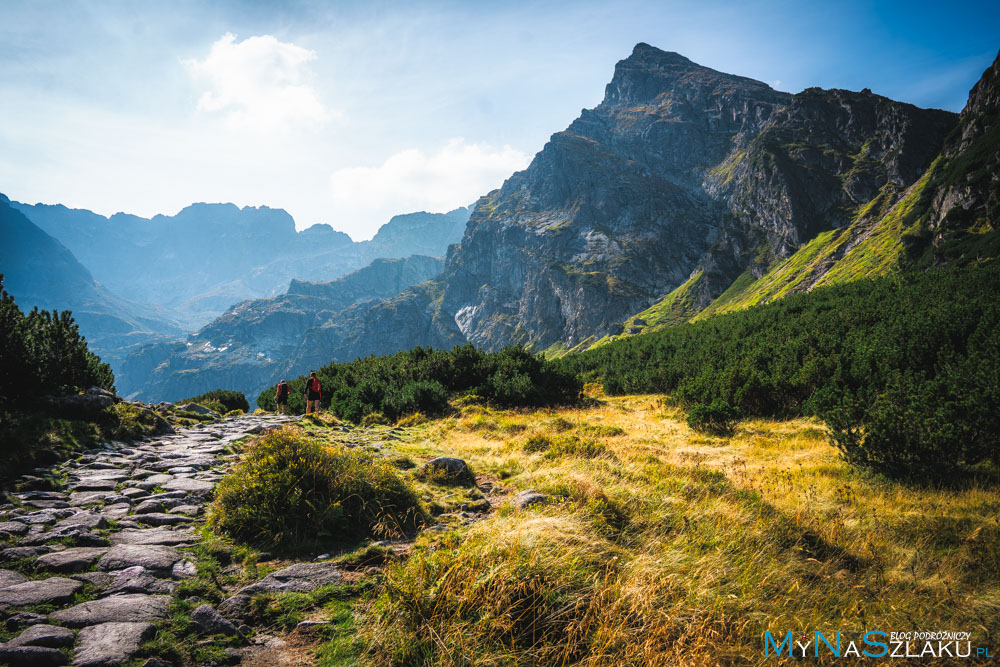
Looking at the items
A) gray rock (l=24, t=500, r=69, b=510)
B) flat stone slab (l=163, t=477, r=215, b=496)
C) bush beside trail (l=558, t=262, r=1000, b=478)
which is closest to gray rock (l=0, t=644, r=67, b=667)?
gray rock (l=24, t=500, r=69, b=510)

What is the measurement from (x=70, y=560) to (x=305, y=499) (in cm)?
241

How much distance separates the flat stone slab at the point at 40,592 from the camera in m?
3.53

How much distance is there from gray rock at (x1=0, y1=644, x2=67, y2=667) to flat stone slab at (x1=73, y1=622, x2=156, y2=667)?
110mm

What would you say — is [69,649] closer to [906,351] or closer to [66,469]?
[66,469]

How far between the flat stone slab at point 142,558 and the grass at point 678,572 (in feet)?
8.34

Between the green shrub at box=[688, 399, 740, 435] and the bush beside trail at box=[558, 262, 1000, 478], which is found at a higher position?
the bush beside trail at box=[558, 262, 1000, 478]

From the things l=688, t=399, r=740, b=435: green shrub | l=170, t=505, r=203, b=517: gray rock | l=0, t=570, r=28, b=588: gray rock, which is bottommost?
l=688, t=399, r=740, b=435: green shrub

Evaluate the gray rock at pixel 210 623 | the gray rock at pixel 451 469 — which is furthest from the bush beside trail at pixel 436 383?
the gray rock at pixel 210 623

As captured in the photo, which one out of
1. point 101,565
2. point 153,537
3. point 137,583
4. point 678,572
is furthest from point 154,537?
point 678,572

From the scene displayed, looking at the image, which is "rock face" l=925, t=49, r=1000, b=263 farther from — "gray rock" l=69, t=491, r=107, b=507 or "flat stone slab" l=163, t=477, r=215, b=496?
"gray rock" l=69, t=491, r=107, b=507

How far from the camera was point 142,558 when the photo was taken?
4.74 metres

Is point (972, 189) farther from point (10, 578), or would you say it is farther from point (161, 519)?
point (10, 578)

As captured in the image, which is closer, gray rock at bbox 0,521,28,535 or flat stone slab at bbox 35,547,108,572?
flat stone slab at bbox 35,547,108,572

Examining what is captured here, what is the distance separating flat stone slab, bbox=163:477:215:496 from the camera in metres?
7.35
